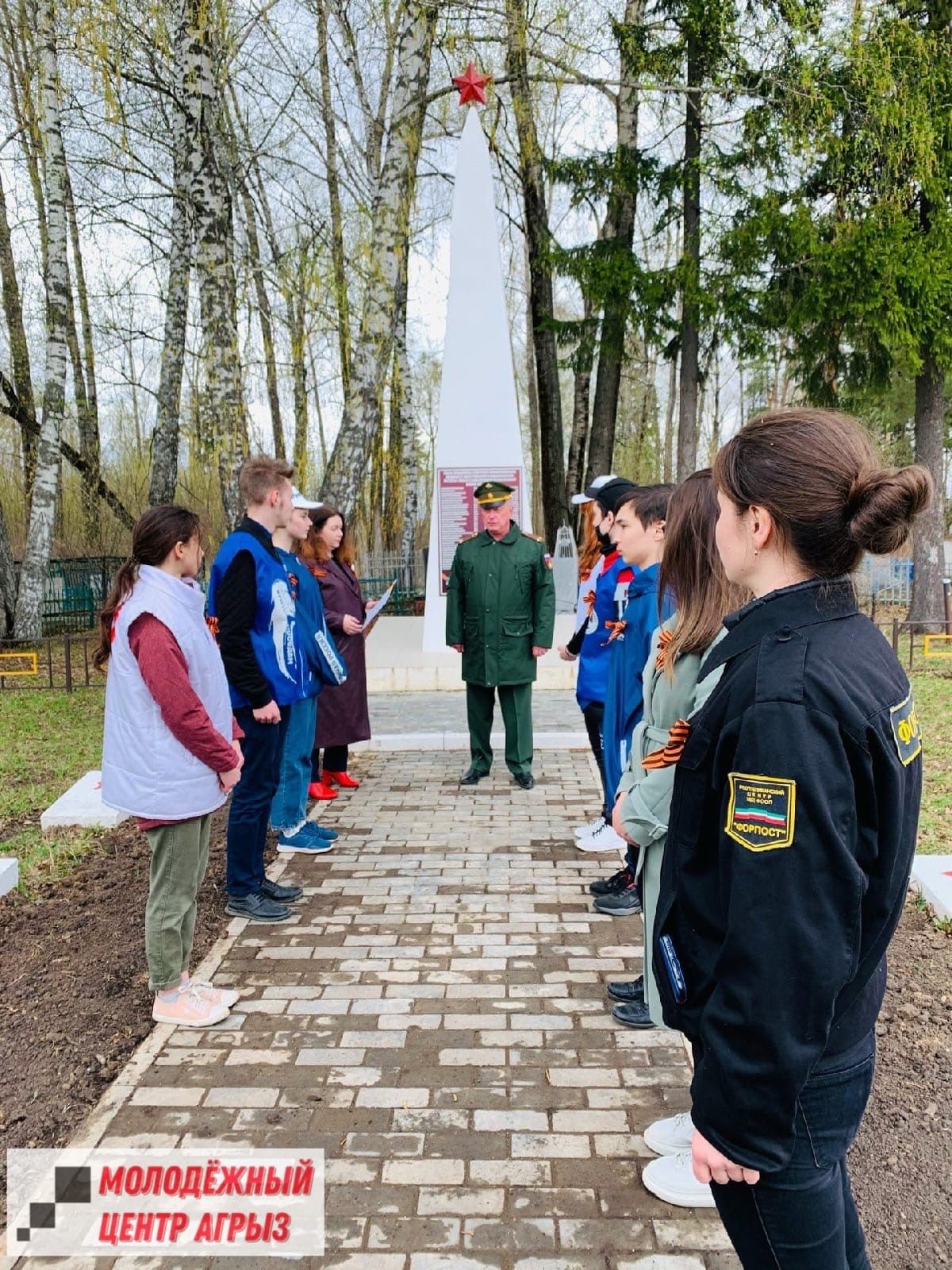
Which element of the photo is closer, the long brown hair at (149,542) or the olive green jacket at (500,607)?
the long brown hair at (149,542)

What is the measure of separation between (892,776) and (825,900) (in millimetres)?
209

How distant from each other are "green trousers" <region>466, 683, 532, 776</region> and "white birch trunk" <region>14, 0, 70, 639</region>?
8.67 metres

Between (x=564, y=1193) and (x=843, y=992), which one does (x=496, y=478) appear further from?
(x=843, y=992)

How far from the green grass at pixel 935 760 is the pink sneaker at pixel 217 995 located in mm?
2950

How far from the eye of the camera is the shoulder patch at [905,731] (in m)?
1.40

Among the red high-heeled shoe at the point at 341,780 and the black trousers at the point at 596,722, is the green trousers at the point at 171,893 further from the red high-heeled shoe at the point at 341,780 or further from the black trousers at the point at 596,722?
the red high-heeled shoe at the point at 341,780

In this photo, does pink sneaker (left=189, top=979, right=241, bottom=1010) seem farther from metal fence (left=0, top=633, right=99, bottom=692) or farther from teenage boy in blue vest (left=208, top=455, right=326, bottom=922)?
metal fence (left=0, top=633, right=99, bottom=692)

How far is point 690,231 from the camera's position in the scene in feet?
48.4

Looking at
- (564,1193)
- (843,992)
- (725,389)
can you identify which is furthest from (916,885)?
(725,389)

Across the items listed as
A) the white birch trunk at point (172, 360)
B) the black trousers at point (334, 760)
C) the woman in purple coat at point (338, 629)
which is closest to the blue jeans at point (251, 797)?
the woman in purple coat at point (338, 629)

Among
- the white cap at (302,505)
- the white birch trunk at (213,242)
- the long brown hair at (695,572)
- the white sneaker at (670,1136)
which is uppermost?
the white birch trunk at (213,242)

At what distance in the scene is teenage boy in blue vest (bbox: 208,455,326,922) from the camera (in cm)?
422

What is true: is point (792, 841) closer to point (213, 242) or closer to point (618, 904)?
point (618, 904)

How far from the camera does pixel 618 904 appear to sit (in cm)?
438
